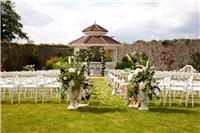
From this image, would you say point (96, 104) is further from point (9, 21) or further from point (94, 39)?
point (9, 21)

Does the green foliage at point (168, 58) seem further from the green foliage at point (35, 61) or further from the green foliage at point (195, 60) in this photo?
the green foliage at point (35, 61)

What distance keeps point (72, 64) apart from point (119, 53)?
24.2m

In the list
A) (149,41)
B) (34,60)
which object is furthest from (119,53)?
(34,60)

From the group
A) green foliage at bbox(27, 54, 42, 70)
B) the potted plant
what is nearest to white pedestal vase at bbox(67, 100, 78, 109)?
the potted plant

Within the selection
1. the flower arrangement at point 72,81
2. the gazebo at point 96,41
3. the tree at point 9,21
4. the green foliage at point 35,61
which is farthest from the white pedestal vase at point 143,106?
the tree at point 9,21

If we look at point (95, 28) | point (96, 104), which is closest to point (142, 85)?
point (96, 104)

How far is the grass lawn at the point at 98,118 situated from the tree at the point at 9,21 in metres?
30.7

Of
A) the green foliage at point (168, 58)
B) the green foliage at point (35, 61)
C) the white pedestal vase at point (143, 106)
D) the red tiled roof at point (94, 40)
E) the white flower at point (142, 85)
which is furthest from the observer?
the green foliage at point (35, 61)

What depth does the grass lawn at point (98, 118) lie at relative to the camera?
8461 millimetres

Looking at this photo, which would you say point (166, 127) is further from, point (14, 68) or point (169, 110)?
point (14, 68)

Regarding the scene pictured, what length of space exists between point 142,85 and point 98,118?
1.86 metres

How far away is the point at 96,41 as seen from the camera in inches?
1120

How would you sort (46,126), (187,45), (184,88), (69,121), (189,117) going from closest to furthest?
(46,126) < (69,121) < (189,117) < (184,88) < (187,45)

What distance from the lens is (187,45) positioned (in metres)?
27.7
